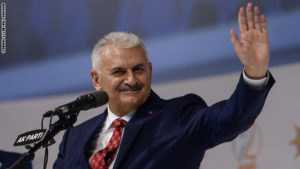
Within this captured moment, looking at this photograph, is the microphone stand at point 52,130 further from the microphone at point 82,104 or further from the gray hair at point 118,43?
the gray hair at point 118,43

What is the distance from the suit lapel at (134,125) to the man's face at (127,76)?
0.04 m

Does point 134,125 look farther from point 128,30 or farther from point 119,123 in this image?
point 128,30

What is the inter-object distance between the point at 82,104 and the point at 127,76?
1.87 feet

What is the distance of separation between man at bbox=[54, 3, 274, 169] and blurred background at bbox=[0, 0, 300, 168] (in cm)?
82

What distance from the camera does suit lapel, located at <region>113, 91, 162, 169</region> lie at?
2176 millimetres

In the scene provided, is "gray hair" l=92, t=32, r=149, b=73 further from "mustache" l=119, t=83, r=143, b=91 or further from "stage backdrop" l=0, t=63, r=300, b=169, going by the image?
"stage backdrop" l=0, t=63, r=300, b=169

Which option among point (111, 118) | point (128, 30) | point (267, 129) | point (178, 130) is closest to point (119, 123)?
point (111, 118)

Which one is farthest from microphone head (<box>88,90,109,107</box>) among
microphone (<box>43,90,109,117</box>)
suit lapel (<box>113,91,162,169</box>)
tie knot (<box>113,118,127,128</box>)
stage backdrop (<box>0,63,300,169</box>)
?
stage backdrop (<box>0,63,300,169</box>)

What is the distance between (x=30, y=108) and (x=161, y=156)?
224cm

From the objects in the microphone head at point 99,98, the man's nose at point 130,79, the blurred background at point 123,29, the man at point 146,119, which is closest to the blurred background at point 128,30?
the blurred background at point 123,29

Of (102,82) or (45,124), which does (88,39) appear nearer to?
(45,124)

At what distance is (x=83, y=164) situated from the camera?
2.28 m

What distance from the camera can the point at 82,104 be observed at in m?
1.78

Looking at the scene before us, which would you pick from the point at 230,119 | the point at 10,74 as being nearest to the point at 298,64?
the point at 230,119
